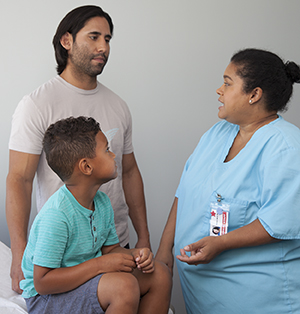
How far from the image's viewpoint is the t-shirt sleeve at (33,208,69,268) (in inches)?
40.9

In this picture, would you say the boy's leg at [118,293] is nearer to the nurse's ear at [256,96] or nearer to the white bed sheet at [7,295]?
the white bed sheet at [7,295]

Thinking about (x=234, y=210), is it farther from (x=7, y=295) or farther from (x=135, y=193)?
(x=7, y=295)

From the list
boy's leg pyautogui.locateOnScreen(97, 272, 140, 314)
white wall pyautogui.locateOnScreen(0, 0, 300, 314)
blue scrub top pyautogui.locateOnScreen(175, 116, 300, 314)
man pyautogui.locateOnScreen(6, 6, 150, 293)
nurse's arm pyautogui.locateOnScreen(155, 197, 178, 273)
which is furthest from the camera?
white wall pyautogui.locateOnScreen(0, 0, 300, 314)

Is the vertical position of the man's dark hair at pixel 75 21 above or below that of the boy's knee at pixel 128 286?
above

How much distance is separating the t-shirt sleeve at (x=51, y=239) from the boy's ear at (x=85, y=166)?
14cm

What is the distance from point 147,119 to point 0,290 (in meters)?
1.26

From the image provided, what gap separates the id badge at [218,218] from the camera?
1.19 m

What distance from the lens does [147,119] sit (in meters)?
2.23

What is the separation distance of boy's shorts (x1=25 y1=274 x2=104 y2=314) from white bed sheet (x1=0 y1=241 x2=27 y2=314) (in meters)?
0.15

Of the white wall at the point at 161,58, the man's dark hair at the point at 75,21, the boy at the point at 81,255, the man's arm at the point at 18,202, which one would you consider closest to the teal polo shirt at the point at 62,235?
the boy at the point at 81,255

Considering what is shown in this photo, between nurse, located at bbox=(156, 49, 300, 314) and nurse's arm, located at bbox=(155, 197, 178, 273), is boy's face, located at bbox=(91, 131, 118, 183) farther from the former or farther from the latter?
nurse's arm, located at bbox=(155, 197, 178, 273)

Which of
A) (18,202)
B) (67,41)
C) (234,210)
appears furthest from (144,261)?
(67,41)

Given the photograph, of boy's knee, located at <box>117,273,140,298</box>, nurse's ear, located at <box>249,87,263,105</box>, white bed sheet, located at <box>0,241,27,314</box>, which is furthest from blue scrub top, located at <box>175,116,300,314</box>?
white bed sheet, located at <box>0,241,27,314</box>

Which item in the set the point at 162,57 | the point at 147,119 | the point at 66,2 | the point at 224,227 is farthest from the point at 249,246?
the point at 66,2
